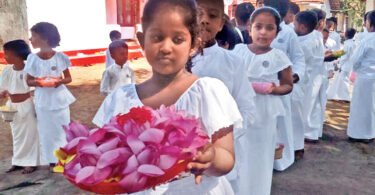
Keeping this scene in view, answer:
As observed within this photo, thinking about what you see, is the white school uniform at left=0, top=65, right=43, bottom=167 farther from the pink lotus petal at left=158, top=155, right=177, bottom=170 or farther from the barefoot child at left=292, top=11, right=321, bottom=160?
the pink lotus petal at left=158, top=155, right=177, bottom=170

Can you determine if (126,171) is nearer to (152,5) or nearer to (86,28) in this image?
(152,5)

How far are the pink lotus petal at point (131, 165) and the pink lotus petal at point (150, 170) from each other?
0.07ft

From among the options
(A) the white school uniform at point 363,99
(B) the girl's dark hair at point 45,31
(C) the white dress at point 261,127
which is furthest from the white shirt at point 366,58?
(B) the girl's dark hair at point 45,31

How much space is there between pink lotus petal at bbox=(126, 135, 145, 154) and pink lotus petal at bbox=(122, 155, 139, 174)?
0.02m

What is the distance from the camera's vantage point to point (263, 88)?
3.40 metres

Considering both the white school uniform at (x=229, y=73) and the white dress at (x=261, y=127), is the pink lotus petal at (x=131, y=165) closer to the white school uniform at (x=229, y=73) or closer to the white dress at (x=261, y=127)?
the white school uniform at (x=229, y=73)

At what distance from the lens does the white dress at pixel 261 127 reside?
3.51 m

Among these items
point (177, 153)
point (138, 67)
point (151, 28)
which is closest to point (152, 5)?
point (151, 28)

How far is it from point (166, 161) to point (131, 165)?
0.10 m

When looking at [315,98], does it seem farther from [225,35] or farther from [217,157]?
[217,157]

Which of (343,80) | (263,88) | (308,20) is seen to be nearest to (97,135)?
(263,88)

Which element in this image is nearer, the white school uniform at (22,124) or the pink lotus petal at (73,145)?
the pink lotus petal at (73,145)

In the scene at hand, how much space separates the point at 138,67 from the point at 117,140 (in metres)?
14.2

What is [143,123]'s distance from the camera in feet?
4.32
